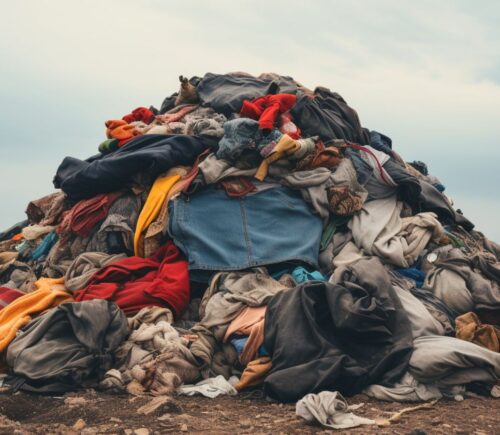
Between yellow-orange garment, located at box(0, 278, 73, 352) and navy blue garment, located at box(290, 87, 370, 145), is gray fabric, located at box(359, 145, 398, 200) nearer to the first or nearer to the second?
navy blue garment, located at box(290, 87, 370, 145)

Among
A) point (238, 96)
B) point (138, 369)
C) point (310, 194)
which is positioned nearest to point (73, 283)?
point (138, 369)

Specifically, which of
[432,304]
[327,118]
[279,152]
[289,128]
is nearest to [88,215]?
[279,152]

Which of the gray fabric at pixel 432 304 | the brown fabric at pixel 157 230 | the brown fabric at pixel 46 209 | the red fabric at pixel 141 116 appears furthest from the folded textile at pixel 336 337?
the red fabric at pixel 141 116

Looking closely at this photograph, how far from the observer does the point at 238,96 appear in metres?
8.28

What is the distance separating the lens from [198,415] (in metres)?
4.86

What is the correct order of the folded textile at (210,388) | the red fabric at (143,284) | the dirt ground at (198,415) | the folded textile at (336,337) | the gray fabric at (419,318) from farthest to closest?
the red fabric at (143,284)
the gray fabric at (419,318)
the folded textile at (210,388)
the folded textile at (336,337)
the dirt ground at (198,415)

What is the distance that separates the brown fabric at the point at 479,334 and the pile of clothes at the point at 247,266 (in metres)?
0.02

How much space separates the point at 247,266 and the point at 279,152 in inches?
45.8

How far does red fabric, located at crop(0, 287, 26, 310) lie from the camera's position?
6957 millimetres

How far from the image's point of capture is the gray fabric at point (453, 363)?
5262 millimetres

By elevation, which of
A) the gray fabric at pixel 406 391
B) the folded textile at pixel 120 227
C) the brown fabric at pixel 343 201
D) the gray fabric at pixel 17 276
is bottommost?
the gray fabric at pixel 406 391

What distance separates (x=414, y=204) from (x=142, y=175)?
8.94ft

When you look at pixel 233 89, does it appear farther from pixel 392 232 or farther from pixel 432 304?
pixel 432 304

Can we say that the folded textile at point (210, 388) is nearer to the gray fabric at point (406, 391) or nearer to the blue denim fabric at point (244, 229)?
the gray fabric at point (406, 391)
